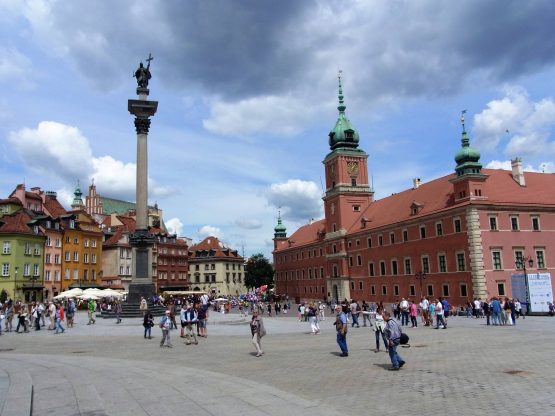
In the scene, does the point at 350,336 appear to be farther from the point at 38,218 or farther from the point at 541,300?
the point at 38,218

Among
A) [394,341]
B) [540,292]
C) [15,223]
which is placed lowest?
[394,341]

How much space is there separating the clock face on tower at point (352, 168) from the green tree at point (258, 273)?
1473 inches

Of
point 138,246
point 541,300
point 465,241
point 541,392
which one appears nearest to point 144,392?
point 541,392

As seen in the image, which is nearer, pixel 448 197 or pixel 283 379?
pixel 283 379

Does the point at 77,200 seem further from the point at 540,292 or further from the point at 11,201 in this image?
the point at 540,292

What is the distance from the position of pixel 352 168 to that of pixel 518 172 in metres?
28.6

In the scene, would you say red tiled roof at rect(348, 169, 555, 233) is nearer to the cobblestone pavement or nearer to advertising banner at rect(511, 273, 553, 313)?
advertising banner at rect(511, 273, 553, 313)

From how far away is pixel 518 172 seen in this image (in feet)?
169

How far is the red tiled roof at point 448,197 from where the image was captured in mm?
48156

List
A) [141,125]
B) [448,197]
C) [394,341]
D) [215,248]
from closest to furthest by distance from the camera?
[394,341], [141,125], [448,197], [215,248]

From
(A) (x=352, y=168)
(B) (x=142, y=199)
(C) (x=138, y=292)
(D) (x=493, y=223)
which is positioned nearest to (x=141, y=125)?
(B) (x=142, y=199)

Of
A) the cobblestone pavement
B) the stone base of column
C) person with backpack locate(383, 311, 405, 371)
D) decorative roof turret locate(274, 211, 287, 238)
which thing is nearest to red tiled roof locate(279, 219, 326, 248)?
decorative roof turret locate(274, 211, 287, 238)

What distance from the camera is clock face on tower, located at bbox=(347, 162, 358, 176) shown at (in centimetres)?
7619

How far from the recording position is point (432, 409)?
8.89 metres
